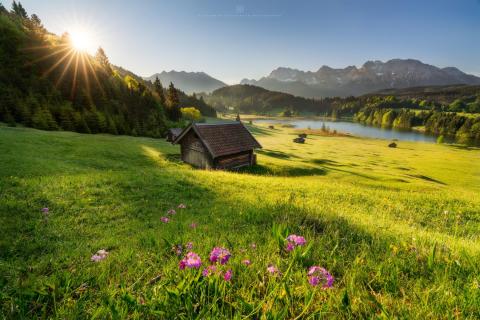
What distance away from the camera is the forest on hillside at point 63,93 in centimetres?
4441

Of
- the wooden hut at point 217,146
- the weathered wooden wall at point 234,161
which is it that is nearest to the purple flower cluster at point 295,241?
the wooden hut at point 217,146

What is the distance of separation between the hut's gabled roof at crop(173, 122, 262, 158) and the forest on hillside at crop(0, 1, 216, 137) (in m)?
35.5

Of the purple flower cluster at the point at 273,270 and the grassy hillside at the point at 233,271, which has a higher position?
the purple flower cluster at the point at 273,270

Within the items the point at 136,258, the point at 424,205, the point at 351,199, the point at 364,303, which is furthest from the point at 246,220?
the point at 424,205

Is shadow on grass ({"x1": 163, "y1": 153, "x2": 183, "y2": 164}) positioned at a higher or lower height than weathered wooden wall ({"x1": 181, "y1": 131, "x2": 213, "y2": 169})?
lower

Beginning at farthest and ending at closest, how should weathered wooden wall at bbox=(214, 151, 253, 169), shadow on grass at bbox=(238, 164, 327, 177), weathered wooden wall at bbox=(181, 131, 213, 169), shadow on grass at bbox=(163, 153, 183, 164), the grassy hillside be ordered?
shadow on grass at bbox=(163, 153, 183, 164), shadow on grass at bbox=(238, 164, 327, 177), weathered wooden wall at bbox=(181, 131, 213, 169), weathered wooden wall at bbox=(214, 151, 253, 169), the grassy hillside

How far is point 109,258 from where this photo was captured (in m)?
2.74

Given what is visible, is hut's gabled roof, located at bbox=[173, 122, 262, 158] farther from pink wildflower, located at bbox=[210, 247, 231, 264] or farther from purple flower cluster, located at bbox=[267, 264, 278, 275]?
purple flower cluster, located at bbox=[267, 264, 278, 275]

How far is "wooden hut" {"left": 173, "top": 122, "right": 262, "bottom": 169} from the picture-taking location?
25609mm

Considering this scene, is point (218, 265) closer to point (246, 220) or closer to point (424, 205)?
point (246, 220)

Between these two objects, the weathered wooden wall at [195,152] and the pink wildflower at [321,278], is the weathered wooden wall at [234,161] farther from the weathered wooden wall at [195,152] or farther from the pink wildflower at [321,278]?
the pink wildflower at [321,278]

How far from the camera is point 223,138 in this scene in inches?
1067

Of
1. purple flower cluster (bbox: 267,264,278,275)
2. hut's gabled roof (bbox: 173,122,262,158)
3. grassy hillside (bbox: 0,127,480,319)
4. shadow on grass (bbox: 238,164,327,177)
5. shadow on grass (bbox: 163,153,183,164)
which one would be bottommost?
shadow on grass (bbox: 238,164,327,177)

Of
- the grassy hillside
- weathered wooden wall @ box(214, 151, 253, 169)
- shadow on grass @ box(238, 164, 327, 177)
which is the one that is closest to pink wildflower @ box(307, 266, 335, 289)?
the grassy hillside
